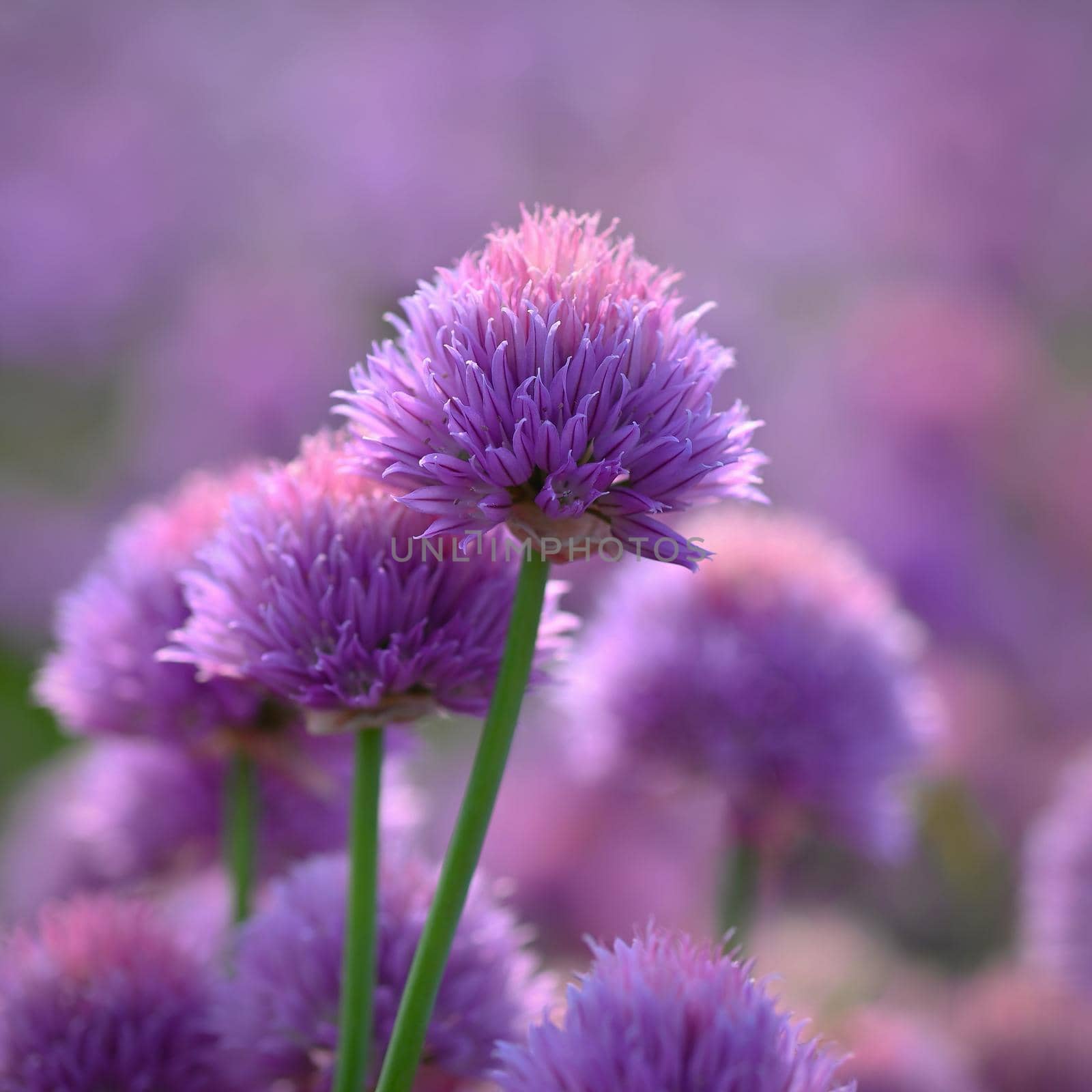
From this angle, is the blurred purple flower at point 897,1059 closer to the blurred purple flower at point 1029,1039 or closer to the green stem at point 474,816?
the blurred purple flower at point 1029,1039

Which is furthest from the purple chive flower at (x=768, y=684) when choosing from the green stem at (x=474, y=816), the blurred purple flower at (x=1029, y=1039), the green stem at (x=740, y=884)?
the green stem at (x=474, y=816)

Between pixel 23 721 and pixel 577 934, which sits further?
pixel 23 721

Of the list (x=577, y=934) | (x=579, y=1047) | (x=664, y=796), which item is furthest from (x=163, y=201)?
(x=579, y=1047)

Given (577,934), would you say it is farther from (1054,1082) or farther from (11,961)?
(11,961)

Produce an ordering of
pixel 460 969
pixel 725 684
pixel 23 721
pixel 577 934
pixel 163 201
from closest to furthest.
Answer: pixel 460 969 → pixel 725 684 → pixel 577 934 → pixel 23 721 → pixel 163 201

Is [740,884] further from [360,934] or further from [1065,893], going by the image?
[360,934]
